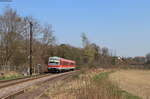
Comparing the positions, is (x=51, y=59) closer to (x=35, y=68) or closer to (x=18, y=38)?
(x=35, y=68)

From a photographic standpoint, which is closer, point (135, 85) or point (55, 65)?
point (135, 85)

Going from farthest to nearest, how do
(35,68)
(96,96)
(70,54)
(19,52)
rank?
(70,54), (35,68), (19,52), (96,96)

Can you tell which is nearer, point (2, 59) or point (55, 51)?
point (2, 59)

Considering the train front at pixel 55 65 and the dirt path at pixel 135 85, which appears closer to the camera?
the dirt path at pixel 135 85

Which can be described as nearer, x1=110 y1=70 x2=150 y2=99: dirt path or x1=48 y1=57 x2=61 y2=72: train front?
x1=110 y1=70 x2=150 y2=99: dirt path

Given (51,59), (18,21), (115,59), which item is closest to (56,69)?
(51,59)

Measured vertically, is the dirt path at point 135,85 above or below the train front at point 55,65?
below

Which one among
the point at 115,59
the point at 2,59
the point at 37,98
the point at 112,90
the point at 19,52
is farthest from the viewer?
the point at 115,59

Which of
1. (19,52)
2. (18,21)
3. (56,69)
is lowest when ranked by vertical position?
(56,69)

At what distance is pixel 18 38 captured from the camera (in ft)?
153

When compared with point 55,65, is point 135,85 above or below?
below

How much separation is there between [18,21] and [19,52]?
583 cm

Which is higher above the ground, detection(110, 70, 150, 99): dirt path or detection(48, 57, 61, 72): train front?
detection(48, 57, 61, 72): train front

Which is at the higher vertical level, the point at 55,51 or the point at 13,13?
the point at 13,13
